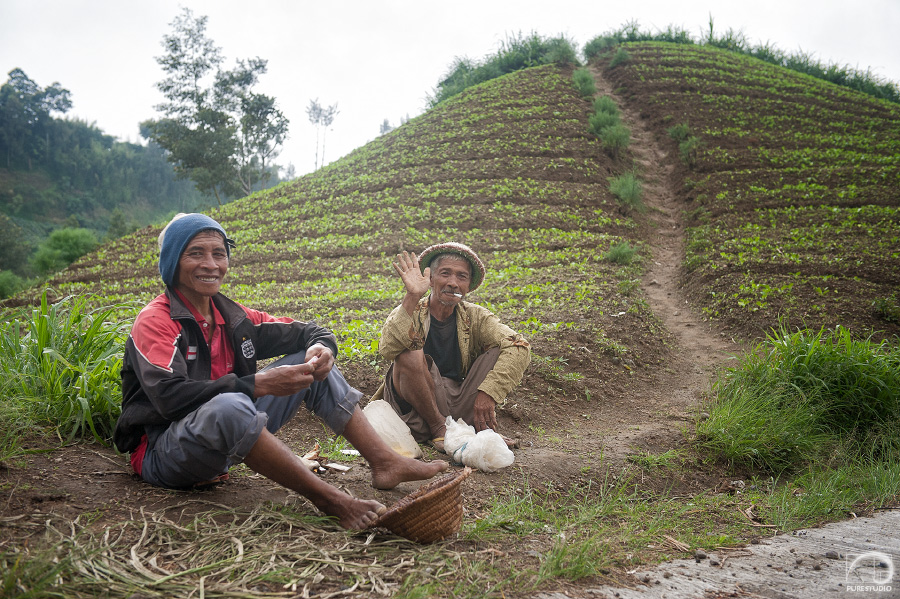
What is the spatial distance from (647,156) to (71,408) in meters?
14.6

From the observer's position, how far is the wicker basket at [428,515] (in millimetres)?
1919

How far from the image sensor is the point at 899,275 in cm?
702

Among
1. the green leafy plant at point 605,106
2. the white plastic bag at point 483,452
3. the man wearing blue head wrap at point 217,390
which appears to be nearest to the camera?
the man wearing blue head wrap at point 217,390

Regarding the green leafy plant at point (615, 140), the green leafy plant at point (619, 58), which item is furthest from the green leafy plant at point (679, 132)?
the green leafy plant at point (619, 58)

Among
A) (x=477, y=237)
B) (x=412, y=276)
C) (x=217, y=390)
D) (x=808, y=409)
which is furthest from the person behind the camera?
(x=477, y=237)

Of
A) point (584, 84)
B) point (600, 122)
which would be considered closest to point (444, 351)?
point (600, 122)

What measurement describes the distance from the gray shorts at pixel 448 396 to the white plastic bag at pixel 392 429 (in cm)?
14

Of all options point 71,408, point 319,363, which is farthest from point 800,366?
point 71,408

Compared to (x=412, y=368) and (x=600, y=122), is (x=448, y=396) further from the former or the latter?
(x=600, y=122)

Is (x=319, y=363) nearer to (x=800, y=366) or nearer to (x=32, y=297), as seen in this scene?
(x=800, y=366)

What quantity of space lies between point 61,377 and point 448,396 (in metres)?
2.02

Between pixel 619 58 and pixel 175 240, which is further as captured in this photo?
pixel 619 58

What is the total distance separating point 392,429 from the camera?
3.12 m

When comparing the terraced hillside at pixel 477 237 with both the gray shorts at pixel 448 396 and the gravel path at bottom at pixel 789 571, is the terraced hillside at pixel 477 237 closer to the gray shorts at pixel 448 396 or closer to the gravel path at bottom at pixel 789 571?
the gray shorts at pixel 448 396
